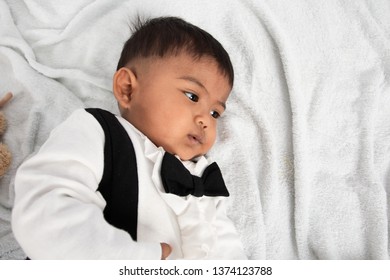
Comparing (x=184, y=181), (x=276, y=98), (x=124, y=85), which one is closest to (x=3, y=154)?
(x=124, y=85)

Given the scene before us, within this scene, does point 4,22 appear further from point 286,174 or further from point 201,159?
point 286,174

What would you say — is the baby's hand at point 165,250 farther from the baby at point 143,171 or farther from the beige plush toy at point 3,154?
the beige plush toy at point 3,154

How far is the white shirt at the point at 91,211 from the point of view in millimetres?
635

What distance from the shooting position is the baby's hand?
0.72m

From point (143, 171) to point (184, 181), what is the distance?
0.25ft

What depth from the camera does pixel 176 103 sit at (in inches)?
33.0

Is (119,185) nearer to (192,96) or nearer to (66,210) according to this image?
(66,210)

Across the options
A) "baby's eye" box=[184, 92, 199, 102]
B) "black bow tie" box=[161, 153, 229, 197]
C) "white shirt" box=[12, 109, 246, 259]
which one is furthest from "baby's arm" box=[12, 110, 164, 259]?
"baby's eye" box=[184, 92, 199, 102]

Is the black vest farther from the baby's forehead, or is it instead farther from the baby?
the baby's forehead

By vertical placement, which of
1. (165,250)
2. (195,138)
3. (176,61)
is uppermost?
(176,61)

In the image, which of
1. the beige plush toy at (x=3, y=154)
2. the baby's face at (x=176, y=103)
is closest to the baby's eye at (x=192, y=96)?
the baby's face at (x=176, y=103)

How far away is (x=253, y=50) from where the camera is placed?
1074 millimetres
